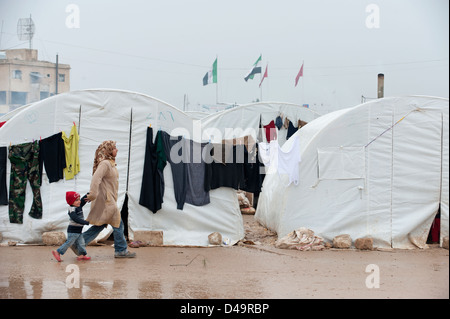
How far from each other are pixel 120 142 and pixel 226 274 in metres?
3.38

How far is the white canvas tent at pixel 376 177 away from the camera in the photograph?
31.1 feet

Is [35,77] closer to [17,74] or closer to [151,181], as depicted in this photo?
[17,74]

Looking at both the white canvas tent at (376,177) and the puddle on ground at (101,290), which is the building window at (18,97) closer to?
the white canvas tent at (376,177)

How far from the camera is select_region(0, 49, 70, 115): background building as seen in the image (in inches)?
1714

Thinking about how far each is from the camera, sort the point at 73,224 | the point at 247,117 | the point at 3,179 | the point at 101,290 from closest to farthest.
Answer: the point at 101,290 → the point at 73,224 → the point at 3,179 → the point at 247,117

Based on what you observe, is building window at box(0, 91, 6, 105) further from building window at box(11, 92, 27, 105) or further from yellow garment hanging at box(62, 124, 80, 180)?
yellow garment hanging at box(62, 124, 80, 180)

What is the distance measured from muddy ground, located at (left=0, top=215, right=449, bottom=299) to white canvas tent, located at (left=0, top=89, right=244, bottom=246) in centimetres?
50

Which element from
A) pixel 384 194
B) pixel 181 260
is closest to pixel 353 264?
pixel 384 194

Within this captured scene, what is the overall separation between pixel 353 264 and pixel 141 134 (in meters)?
4.17

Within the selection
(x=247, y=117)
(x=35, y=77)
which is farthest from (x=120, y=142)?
(x=35, y=77)

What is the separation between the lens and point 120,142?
957 centimetres

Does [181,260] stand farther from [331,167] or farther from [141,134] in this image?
[331,167]

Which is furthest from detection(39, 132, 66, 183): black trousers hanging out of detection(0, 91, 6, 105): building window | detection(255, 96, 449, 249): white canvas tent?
detection(0, 91, 6, 105): building window
